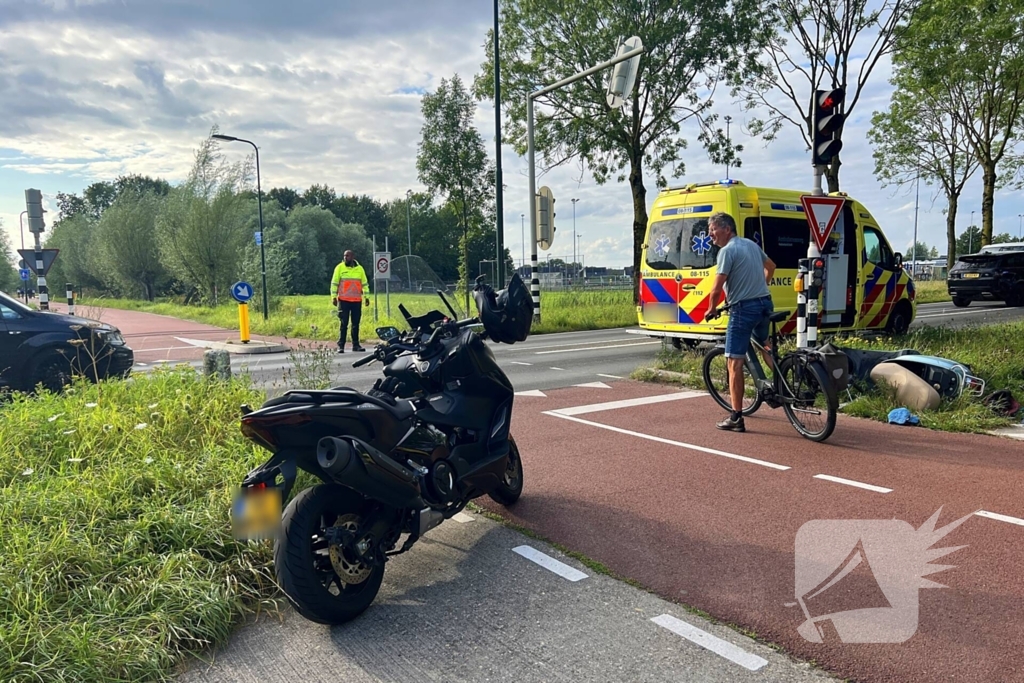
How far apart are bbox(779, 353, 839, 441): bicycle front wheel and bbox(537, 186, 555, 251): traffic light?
31.9 ft

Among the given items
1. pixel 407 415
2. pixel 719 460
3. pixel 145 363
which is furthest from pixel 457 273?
pixel 407 415

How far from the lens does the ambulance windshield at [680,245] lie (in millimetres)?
10781

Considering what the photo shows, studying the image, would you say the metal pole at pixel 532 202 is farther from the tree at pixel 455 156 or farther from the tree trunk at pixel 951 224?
the tree trunk at pixel 951 224

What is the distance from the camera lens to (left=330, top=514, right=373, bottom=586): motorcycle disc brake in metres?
2.94

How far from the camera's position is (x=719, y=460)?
555cm

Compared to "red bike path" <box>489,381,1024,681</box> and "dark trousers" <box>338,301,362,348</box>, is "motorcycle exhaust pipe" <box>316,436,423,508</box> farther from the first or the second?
"dark trousers" <box>338,301,362,348</box>

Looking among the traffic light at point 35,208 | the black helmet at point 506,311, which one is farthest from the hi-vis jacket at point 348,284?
the black helmet at point 506,311

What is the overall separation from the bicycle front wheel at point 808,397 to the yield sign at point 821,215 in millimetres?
1961

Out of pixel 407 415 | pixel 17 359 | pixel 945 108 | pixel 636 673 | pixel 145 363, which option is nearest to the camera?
pixel 636 673

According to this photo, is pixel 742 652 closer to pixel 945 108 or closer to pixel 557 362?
pixel 557 362

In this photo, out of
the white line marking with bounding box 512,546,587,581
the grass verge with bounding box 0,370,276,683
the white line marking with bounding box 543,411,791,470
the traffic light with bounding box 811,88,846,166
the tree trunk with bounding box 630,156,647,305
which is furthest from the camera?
the tree trunk with bounding box 630,156,647,305

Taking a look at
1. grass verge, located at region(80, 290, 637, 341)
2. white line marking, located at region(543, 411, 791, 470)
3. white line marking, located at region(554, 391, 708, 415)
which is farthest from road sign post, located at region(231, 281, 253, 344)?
white line marking, located at region(543, 411, 791, 470)

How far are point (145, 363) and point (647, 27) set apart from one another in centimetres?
1523

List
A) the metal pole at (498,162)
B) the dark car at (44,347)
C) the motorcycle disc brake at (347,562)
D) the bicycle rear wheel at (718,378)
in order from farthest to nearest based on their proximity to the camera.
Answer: the metal pole at (498,162), the dark car at (44,347), the bicycle rear wheel at (718,378), the motorcycle disc brake at (347,562)
